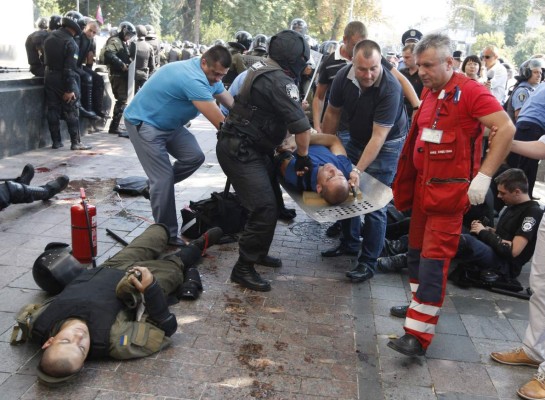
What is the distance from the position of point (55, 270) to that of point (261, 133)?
1.74 meters

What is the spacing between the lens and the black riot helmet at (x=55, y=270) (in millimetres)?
3770

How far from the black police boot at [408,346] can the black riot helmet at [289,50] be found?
2.06 m

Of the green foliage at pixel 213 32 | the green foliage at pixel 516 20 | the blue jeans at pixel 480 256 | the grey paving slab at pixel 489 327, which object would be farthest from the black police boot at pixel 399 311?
the green foliage at pixel 516 20

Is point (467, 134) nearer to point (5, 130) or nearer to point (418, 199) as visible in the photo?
point (418, 199)

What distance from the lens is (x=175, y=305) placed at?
4039mm

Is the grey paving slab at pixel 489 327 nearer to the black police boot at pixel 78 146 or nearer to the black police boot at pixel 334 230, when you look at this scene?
the black police boot at pixel 334 230

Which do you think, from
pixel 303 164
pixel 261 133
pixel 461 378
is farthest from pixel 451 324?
pixel 261 133

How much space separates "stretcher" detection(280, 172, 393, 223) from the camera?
430 centimetres

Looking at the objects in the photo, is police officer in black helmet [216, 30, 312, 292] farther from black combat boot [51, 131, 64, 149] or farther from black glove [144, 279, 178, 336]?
black combat boot [51, 131, 64, 149]

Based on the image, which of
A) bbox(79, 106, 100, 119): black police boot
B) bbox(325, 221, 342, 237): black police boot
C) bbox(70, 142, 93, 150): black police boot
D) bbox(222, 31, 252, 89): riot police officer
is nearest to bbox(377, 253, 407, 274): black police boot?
bbox(325, 221, 342, 237): black police boot

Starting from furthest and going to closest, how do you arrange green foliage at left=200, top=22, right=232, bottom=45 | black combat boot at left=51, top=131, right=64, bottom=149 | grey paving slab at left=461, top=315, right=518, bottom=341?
green foliage at left=200, top=22, right=232, bottom=45
black combat boot at left=51, top=131, right=64, bottom=149
grey paving slab at left=461, top=315, right=518, bottom=341

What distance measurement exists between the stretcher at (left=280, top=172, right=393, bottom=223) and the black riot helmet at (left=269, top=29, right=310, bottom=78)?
1064mm

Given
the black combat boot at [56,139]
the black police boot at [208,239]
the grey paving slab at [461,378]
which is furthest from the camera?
the black combat boot at [56,139]

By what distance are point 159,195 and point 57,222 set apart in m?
1.24
